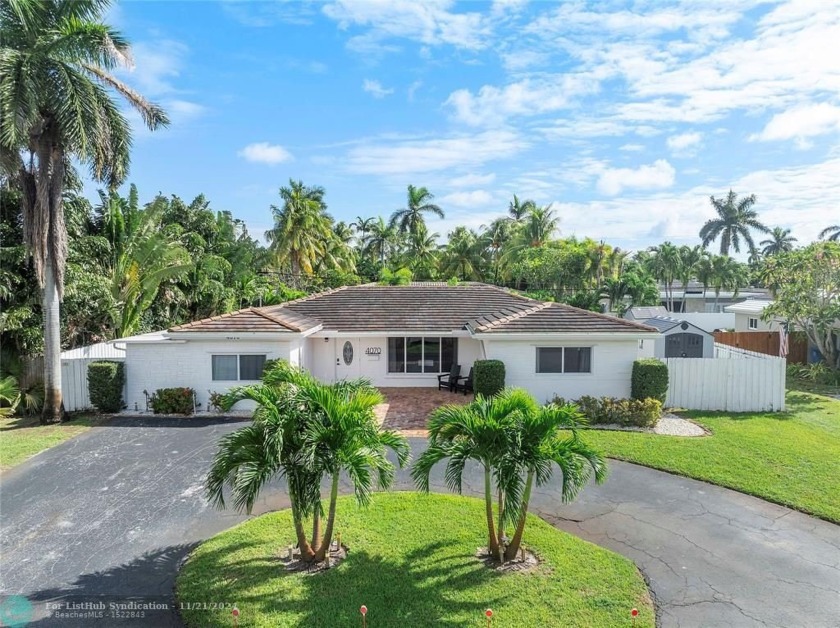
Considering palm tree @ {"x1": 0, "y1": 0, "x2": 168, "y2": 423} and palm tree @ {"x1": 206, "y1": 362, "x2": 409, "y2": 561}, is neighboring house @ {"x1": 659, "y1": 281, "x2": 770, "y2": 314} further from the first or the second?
palm tree @ {"x1": 206, "y1": 362, "x2": 409, "y2": 561}

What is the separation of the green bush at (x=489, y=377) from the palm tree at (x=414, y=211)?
131 ft

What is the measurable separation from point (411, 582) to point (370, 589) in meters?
0.55

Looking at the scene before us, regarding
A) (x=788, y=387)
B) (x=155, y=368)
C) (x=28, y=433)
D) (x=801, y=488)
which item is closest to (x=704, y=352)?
(x=788, y=387)

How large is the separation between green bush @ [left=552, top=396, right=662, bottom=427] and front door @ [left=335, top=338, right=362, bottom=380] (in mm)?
8852

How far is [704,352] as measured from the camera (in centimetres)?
2130

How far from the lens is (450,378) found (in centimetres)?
1875

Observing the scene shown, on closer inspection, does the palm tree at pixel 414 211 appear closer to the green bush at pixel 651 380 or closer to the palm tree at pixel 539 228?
the palm tree at pixel 539 228

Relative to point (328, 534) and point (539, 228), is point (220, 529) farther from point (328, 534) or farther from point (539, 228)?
point (539, 228)

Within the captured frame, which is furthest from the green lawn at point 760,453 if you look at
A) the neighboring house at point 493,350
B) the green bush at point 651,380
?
the neighboring house at point 493,350

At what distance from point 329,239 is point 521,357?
33772mm

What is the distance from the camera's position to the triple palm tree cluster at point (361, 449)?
650cm

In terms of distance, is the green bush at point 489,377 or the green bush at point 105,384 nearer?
the green bush at point 489,377

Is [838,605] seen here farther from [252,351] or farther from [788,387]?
[788,387]

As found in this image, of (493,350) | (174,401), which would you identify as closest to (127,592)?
(174,401)
